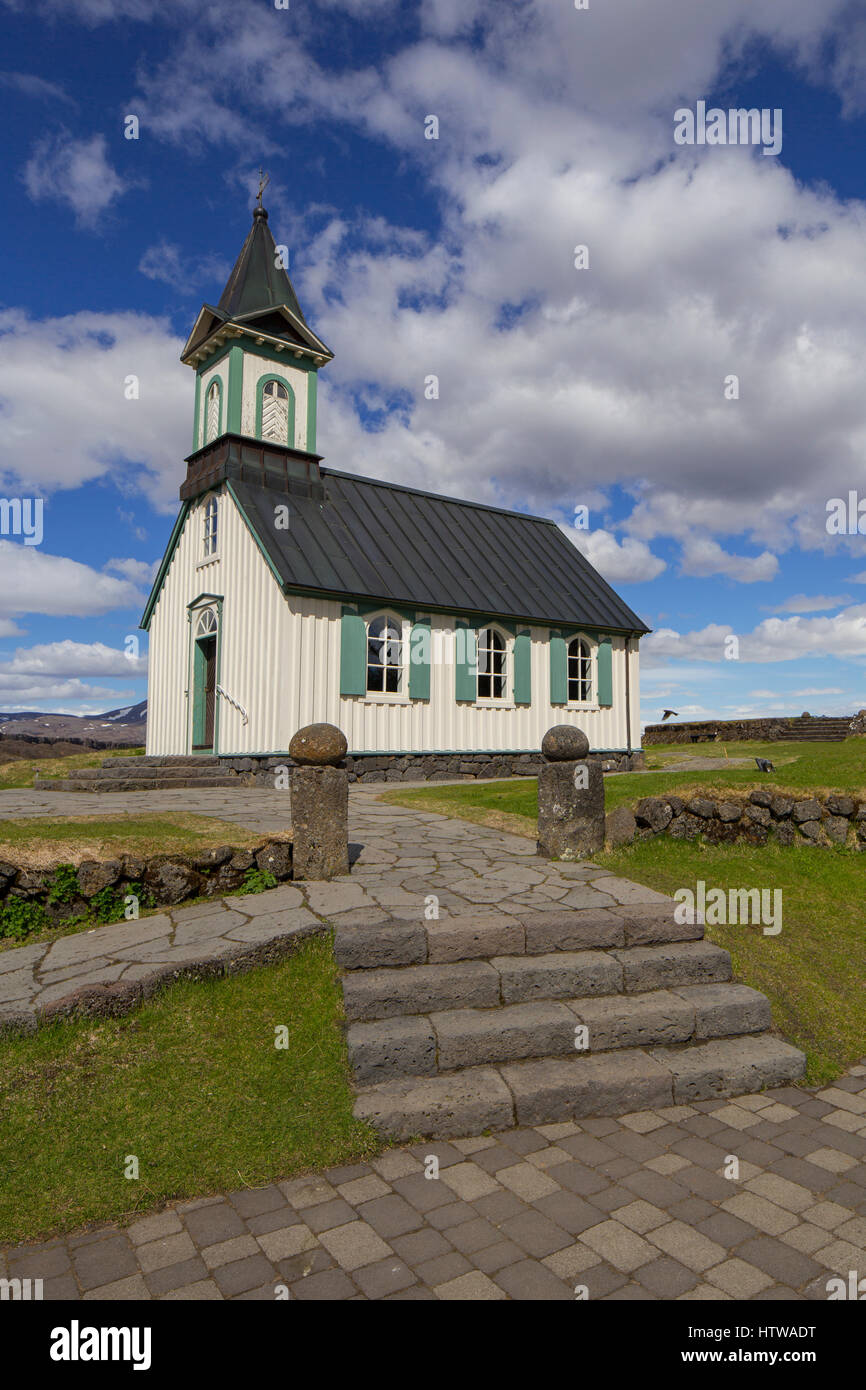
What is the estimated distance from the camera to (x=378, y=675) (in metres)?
15.8

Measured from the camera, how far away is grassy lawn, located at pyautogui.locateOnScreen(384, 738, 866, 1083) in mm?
5008

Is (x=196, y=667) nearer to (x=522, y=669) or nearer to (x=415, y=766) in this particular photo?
(x=415, y=766)

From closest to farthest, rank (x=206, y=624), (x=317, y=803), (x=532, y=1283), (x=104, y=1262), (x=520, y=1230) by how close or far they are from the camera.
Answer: (x=532, y=1283), (x=104, y=1262), (x=520, y=1230), (x=317, y=803), (x=206, y=624)

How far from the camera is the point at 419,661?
16.1m

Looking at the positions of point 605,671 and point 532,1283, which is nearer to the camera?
point 532,1283

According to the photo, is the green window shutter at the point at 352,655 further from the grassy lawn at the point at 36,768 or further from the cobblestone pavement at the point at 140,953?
the cobblestone pavement at the point at 140,953

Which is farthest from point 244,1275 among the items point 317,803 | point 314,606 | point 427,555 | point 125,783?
point 427,555

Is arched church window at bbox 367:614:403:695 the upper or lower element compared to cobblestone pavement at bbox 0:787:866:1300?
upper

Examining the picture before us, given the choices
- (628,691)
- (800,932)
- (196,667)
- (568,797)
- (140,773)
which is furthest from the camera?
(628,691)

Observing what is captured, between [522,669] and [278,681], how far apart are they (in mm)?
5959

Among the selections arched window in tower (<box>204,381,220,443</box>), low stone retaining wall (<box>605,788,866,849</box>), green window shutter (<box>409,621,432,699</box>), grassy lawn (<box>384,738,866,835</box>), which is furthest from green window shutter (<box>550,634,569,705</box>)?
low stone retaining wall (<box>605,788,866,849</box>)

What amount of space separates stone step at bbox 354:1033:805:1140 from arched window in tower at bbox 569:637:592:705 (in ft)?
47.6

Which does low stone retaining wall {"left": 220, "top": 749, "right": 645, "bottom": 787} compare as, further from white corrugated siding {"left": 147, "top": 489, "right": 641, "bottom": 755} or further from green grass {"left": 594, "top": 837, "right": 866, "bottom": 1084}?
green grass {"left": 594, "top": 837, "right": 866, "bottom": 1084}
